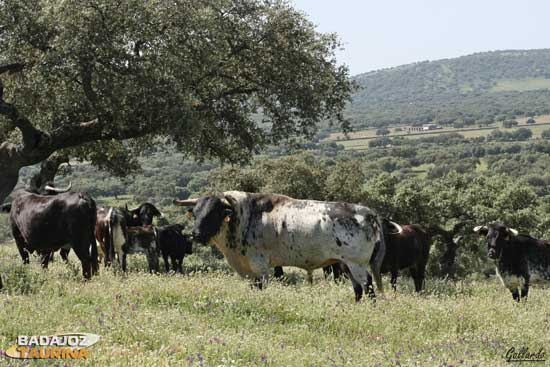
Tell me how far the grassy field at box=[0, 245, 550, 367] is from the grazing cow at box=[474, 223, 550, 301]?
3064mm

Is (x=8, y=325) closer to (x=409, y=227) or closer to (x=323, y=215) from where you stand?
(x=323, y=215)

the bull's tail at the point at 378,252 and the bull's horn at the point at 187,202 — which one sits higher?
the bull's horn at the point at 187,202

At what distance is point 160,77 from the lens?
67.1 feet

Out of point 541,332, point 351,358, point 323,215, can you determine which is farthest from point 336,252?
point 351,358

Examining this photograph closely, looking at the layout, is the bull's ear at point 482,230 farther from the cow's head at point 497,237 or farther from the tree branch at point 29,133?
the tree branch at point 29,133

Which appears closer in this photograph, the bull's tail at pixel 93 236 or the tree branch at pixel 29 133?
the bull's tail at pixel 93 236

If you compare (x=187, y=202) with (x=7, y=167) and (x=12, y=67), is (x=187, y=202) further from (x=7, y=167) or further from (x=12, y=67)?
(x=7, y=167)

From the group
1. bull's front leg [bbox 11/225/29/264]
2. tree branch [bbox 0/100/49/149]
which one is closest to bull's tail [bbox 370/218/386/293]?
bull's front leg [bbox 11/225/29/264]

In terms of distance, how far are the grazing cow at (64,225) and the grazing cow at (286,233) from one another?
229 cm

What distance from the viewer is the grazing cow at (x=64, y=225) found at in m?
13.4

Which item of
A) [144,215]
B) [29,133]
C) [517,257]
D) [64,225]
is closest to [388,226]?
[517,257]

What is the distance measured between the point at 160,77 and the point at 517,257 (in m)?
12.0

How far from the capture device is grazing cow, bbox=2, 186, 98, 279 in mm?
13359

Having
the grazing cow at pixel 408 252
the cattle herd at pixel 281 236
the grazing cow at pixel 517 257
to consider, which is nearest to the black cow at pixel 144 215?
the cattle herd at pixel 281 236
